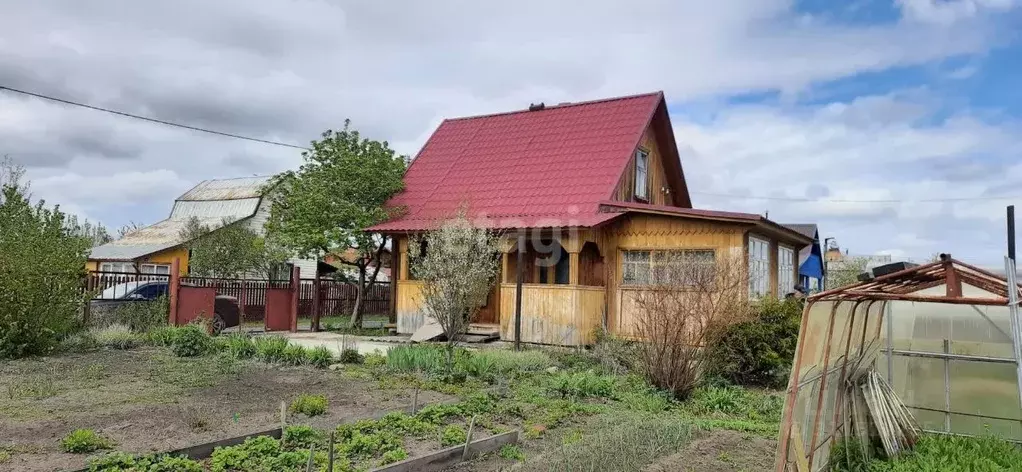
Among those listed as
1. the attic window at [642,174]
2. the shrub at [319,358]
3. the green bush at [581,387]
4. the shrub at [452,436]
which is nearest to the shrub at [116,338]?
the shrub at [319,358]

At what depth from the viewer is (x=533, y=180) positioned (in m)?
18.4

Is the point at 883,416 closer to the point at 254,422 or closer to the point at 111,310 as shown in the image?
the point at 254,422

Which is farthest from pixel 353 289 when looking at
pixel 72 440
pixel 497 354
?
pixel 72 440

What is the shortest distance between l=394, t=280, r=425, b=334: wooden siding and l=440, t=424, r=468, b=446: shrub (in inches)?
416

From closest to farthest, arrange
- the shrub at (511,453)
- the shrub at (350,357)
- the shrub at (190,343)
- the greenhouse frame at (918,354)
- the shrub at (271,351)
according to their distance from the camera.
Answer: the greenhouse frame at (918,354) → the shrub at (511,453) → the shrub at (350,357) → the shrub at (271,351) → the shrub at (190,343)

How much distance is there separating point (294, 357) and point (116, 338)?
Answer: 4.52 meters

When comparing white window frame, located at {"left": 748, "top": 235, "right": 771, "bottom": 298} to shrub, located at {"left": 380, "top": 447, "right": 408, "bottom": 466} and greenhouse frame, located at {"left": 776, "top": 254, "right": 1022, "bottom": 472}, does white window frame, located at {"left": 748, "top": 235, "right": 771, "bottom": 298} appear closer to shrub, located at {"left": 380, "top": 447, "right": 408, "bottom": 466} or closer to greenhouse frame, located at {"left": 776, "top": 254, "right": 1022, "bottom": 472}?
greenhouse frame, located at {"left": 776, "top": 254, "right": 1022, "bottom": 472}

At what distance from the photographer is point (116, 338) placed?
14500mm

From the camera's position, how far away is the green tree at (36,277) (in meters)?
12.7

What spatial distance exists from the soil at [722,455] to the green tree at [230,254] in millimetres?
22265

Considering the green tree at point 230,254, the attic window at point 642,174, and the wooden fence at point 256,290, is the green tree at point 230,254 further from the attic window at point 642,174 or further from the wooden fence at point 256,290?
the attic window at point 642,174

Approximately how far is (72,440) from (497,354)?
23.1 ft

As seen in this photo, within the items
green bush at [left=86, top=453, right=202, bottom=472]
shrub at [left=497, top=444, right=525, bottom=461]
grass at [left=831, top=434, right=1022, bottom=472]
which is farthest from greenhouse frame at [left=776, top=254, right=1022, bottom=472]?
green bush at [left=86, top=453, right=202, bottom=472]

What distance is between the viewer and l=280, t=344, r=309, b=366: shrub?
41.3 feet
